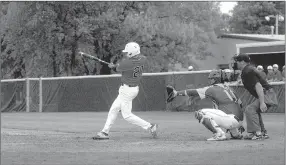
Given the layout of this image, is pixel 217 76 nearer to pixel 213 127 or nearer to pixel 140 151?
pixel 213 127

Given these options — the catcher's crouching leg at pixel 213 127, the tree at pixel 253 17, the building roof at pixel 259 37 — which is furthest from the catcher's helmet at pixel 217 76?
the tree at pixel 253 17

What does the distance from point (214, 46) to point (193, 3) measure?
1005cm

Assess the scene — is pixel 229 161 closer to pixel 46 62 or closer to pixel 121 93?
pixel 121 93

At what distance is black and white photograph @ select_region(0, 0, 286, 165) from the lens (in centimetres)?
1004

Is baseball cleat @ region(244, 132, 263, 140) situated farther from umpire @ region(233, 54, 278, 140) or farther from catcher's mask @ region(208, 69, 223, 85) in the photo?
catcher's mask @ region(208, 69, 223, 85)

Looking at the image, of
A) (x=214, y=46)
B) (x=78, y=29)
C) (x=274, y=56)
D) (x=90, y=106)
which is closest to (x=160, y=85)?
(x=90, y=106)

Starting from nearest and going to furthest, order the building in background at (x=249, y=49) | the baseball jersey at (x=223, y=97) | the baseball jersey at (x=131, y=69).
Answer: the baseball jersey at (x=223, y=97) < the baseball jersey at (x=131, y=69) < the building in background at (x=249, y=49)

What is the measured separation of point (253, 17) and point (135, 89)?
A: 67.3 m

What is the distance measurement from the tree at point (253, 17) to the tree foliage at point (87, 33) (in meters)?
38.6

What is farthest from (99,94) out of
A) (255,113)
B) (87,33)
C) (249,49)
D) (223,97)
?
(255,113)

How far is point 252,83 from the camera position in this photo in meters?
11.4

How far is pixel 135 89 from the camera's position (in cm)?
1228

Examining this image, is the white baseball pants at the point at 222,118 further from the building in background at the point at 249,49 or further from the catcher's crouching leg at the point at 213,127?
the building in background at the point at 249,49

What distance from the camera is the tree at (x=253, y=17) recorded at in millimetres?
76875
